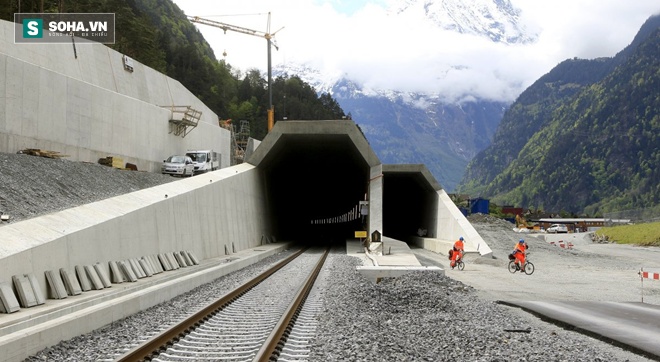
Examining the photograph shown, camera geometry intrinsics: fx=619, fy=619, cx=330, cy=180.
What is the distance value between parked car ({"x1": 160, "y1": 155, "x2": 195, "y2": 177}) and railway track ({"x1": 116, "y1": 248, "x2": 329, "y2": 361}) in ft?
97.3

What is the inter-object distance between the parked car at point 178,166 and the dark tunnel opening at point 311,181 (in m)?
6.15

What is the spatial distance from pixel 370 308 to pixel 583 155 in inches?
7396

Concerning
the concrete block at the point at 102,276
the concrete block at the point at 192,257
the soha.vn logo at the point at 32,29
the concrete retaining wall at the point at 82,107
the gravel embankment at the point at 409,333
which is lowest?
the gravel embankment at the point at 409,333

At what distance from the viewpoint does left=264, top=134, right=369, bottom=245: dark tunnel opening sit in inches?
1602

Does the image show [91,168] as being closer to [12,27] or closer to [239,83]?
[12,27]

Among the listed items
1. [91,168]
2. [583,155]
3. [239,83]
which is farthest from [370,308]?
[583,155]

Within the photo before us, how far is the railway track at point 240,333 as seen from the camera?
7641mm

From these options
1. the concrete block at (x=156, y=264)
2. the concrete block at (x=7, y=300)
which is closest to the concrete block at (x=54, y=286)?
the concrete block at (x=7, y=300)

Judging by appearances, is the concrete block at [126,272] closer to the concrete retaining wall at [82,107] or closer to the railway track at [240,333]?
the railway track at [240,333]

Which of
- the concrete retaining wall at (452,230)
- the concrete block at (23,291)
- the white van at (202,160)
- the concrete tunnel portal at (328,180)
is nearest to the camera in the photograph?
the concrete block at (23,291)

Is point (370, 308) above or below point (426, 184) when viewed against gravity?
below

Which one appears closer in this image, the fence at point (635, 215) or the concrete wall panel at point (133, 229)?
the concrete wall panel at point (133, 229)

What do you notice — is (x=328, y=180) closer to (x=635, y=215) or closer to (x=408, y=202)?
(x=408, y=202)

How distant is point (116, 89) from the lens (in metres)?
45.8
